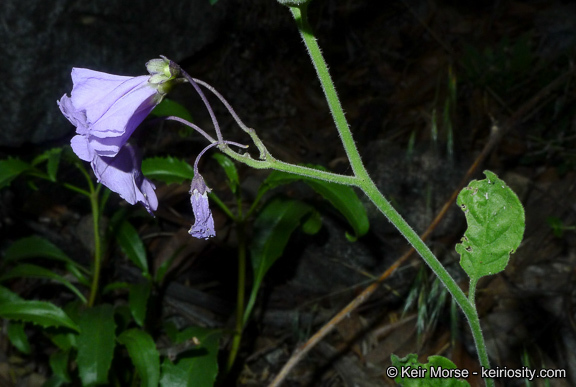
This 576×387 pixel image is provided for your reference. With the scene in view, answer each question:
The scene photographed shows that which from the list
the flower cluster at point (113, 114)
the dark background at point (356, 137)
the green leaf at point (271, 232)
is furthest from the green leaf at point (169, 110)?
the flower cluster at point (113, 114)

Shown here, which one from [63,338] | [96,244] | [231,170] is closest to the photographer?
[231,170]

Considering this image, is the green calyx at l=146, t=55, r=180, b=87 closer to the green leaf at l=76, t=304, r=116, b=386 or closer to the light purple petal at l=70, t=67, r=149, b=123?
the light purple petal at l=70, t=67, r=149, b=123

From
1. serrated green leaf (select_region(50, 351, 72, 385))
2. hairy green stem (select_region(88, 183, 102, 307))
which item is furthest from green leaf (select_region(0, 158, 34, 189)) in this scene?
serrated green leaf (select_region(50, 351, 72, 385))

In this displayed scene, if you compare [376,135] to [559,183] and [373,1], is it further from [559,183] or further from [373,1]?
[373,1]

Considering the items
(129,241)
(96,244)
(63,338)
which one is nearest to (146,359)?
(63,338)

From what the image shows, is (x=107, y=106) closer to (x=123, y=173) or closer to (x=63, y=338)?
(x=123, y=173)

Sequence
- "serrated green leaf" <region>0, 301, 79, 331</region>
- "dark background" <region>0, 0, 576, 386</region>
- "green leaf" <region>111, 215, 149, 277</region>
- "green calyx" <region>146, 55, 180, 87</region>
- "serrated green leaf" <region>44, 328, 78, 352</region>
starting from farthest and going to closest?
"dark background" <region>0, 0, 576, 386</region> → "green leaf" <region>111, 215, 149, 277</region> → "serrated green leaf" <region>44, 328, 78, 352</region> → "serrated green leaf" <region>0, 301, 79, 331</region> → "green calyx" <region>146, 55, 180, 87</region>
